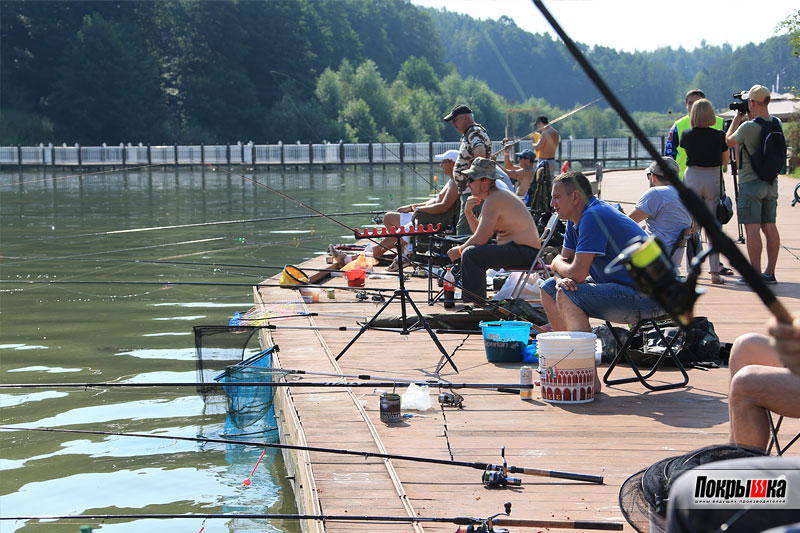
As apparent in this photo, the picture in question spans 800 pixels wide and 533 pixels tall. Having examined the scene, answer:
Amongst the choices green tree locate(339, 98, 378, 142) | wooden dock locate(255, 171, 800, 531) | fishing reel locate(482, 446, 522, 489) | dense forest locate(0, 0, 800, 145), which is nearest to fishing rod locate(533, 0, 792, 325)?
wooden dock locate(255, 171, 800, 531)

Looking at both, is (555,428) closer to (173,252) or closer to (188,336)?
(188,336)

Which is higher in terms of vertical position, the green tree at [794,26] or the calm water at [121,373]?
the green tree at [794,26]

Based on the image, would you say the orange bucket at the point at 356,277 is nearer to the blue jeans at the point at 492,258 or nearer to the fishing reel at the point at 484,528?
the blue jeans at the point at 492,258

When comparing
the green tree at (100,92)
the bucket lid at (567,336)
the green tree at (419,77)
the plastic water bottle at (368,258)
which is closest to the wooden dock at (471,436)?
the bucket lid at (567,336)

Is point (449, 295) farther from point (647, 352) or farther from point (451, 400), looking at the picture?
point (451, 400)

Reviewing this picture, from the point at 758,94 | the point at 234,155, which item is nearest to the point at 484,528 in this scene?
the point at 758,94

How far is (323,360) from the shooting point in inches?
235

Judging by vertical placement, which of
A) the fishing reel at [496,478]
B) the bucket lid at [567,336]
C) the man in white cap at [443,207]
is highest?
the man in white cap at [443,207]

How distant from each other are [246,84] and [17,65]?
15281 mm

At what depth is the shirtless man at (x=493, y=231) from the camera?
6.70 meters

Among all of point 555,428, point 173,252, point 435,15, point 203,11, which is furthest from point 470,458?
point 435,15

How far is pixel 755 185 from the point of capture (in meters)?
7.72

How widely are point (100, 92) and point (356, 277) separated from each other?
5823 centimetres

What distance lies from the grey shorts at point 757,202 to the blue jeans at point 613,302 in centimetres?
316
